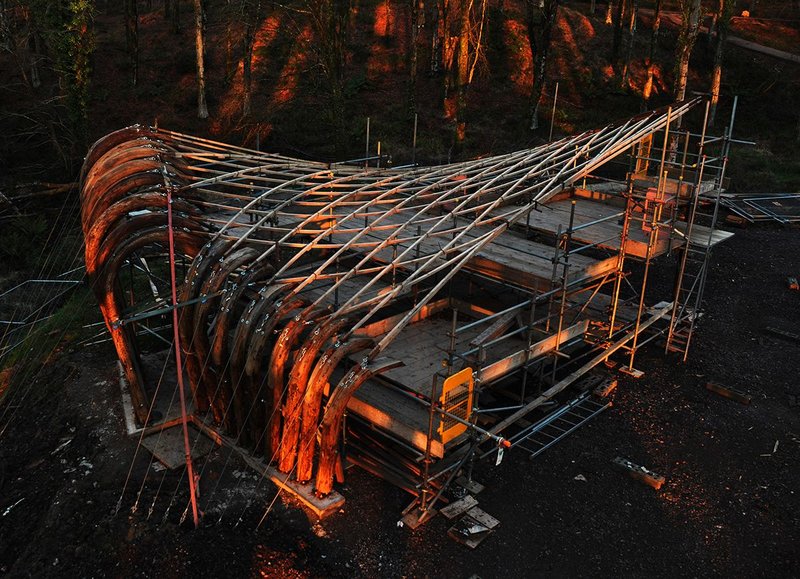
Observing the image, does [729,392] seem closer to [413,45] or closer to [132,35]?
[413,45]

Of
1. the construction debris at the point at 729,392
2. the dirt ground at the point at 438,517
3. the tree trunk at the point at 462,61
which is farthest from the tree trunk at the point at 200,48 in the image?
the construction debris at the point at 729,392

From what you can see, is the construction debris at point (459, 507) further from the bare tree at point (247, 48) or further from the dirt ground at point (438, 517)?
the bare tree at point (247, 48)

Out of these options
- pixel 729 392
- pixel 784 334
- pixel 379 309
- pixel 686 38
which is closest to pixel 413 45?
pixel 686 38

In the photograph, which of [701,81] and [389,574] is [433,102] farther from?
[389,574]

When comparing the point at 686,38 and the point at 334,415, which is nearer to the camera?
the point at 334,415

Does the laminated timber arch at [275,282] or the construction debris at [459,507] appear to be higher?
the laminated timber arch at [275,282]

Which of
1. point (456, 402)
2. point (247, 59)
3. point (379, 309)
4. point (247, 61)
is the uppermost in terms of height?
point (247, 59)
